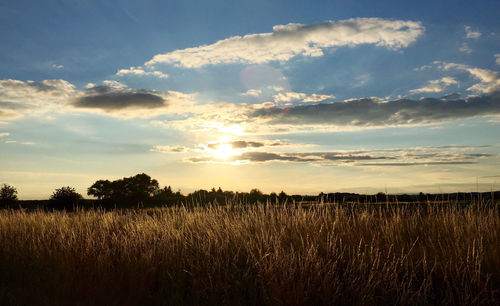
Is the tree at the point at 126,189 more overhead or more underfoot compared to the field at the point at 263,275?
more overhead

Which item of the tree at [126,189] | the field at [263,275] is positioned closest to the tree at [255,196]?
the tree at [126,189]

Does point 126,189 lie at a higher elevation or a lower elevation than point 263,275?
higher

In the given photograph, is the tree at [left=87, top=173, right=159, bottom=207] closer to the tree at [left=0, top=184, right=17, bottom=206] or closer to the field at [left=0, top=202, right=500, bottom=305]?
the tree at [left=0, top=184, right=17, bottom=206]

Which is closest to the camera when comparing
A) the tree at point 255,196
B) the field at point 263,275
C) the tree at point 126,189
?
the field at point 263,275

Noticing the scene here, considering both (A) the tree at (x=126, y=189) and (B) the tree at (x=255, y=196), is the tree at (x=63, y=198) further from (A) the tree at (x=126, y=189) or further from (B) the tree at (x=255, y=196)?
(B) the tree at (x=255, y=196)

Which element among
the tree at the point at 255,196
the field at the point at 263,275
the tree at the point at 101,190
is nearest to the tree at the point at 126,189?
the tree at the point at 101,190

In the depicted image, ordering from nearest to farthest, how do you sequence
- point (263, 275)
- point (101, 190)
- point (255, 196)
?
point (263, 275) < point (255, 196) < point (101, 190)

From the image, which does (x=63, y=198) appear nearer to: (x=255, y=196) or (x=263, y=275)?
(x=255, y=196)

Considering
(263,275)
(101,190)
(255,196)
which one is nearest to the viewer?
(263,275)

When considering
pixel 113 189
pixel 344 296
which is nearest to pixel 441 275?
pixel 344 296

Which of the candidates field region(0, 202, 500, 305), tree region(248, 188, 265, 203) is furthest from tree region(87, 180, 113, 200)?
field region(0, 202, 500, 305)

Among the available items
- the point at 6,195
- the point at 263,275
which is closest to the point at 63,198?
the point at 6,195

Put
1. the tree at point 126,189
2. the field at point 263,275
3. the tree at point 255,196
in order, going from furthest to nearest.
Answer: the tree at point 126,189 < the tree at point 255,196 < the field at point 263,275

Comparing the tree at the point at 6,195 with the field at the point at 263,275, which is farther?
the tree at the point at 6,195
